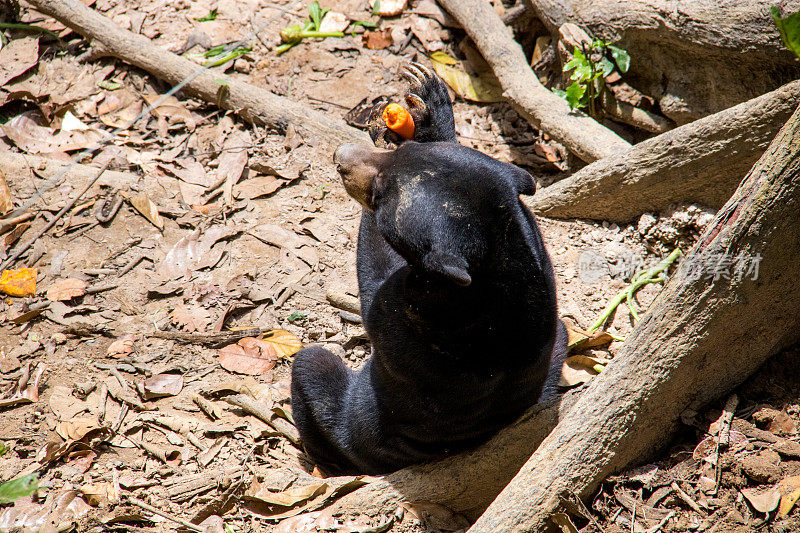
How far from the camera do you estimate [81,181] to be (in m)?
5.61

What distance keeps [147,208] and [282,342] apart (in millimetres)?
1883

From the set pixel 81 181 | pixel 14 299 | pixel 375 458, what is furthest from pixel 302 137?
pixel 375 458

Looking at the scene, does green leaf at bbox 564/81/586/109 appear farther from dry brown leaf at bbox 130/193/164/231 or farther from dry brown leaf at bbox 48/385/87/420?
dry brown leaf at bbox 48/385/87/420

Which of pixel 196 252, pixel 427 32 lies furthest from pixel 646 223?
pixel 196 252

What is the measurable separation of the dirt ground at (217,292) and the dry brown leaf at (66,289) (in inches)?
0.9

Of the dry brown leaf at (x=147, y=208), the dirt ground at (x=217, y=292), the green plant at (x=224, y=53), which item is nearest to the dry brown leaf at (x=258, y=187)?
the dirt ground at (x=217, y=292)

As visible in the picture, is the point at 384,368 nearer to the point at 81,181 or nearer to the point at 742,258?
the point at 742,258

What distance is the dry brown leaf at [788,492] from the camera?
7.18 feet

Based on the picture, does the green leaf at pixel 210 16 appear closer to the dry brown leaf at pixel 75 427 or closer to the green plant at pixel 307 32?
the green plant at pixel 307 32

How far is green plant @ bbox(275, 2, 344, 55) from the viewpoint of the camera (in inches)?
264

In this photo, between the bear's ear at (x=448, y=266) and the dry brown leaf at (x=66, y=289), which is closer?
the bear's ear at (x=448, y=266)

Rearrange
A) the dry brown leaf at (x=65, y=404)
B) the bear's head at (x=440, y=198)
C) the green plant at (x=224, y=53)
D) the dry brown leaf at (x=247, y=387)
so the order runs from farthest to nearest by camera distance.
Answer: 1. the green plant at (x=224, y=53)
2. the dry brown leaf at (x=247, y=387)
3. the dry brown leaf at (x=65, y=404)
4. the bear's head at (x=440, y=198)

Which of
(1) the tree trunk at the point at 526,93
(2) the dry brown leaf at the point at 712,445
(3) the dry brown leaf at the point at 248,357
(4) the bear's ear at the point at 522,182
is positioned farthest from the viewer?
(1) the tree trunk at the point at 526,93

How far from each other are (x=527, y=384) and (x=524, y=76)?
340 centimetres
